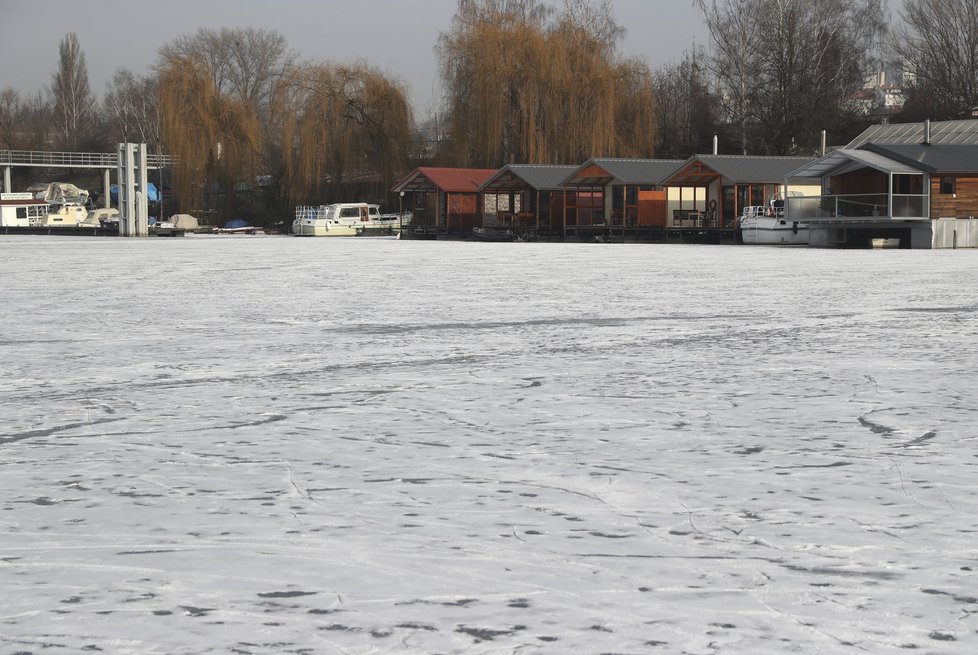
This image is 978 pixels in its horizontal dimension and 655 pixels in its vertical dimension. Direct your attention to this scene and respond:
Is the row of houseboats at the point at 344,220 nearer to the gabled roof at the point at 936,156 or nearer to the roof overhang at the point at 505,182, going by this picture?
the roof overhang at the point at 505,182

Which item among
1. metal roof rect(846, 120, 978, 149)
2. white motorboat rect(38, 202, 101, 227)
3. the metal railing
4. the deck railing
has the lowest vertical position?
the deck railing

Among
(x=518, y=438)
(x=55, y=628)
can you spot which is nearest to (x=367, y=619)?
(x=55, y=628)

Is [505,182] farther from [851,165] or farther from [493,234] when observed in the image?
[851,165]

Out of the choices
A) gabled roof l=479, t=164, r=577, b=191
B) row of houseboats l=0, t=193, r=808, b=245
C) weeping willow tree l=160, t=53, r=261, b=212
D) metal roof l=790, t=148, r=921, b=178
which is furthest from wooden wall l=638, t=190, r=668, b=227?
weeping willow tree l=160, t=53, r=261, b=212

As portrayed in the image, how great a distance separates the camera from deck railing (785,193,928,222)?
122 ft

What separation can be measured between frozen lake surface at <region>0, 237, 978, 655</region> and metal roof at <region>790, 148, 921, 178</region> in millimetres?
29166

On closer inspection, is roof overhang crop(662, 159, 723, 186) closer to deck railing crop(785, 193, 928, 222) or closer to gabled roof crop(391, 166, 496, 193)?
deck railing crop(785, 193, 928, 222)

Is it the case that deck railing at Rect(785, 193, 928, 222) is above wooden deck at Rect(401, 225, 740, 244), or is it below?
above

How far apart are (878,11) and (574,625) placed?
6395cm

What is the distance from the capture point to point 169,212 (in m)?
76.4

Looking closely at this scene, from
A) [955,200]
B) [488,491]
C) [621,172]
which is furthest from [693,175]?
[488,491]

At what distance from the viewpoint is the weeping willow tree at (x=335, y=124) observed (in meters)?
55.8

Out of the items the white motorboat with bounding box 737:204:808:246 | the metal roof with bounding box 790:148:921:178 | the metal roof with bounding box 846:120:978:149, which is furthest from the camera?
the metal roof with bounding box 846:120:978:149

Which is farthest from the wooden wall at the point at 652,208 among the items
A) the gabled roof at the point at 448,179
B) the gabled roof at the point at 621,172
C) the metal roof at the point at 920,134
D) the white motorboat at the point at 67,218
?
the white motorboat at the point at 67,218
